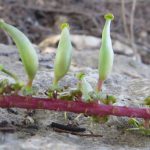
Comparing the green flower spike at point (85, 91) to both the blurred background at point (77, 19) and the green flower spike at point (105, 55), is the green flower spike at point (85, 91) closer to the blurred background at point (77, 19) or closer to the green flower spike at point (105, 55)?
the green flower spike at point (105, 55)

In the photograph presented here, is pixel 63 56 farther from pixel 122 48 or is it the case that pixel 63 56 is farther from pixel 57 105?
pixel 122 48

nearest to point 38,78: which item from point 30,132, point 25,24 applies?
point 30,132

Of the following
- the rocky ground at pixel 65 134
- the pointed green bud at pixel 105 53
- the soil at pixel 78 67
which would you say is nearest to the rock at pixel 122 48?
the soil at pixel 78 67

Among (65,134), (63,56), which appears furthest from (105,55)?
(65,134)

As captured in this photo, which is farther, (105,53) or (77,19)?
(77,19)

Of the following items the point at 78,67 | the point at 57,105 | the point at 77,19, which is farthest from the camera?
the point at 77,19

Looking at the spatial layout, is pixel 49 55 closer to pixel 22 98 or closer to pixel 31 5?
pixel 22 98

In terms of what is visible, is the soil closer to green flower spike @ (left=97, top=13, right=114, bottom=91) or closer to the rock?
the rock

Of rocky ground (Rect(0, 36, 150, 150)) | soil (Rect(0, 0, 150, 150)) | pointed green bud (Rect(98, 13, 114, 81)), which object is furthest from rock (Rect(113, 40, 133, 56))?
pointed green bud (Rect(98, 13, 114, 81))
